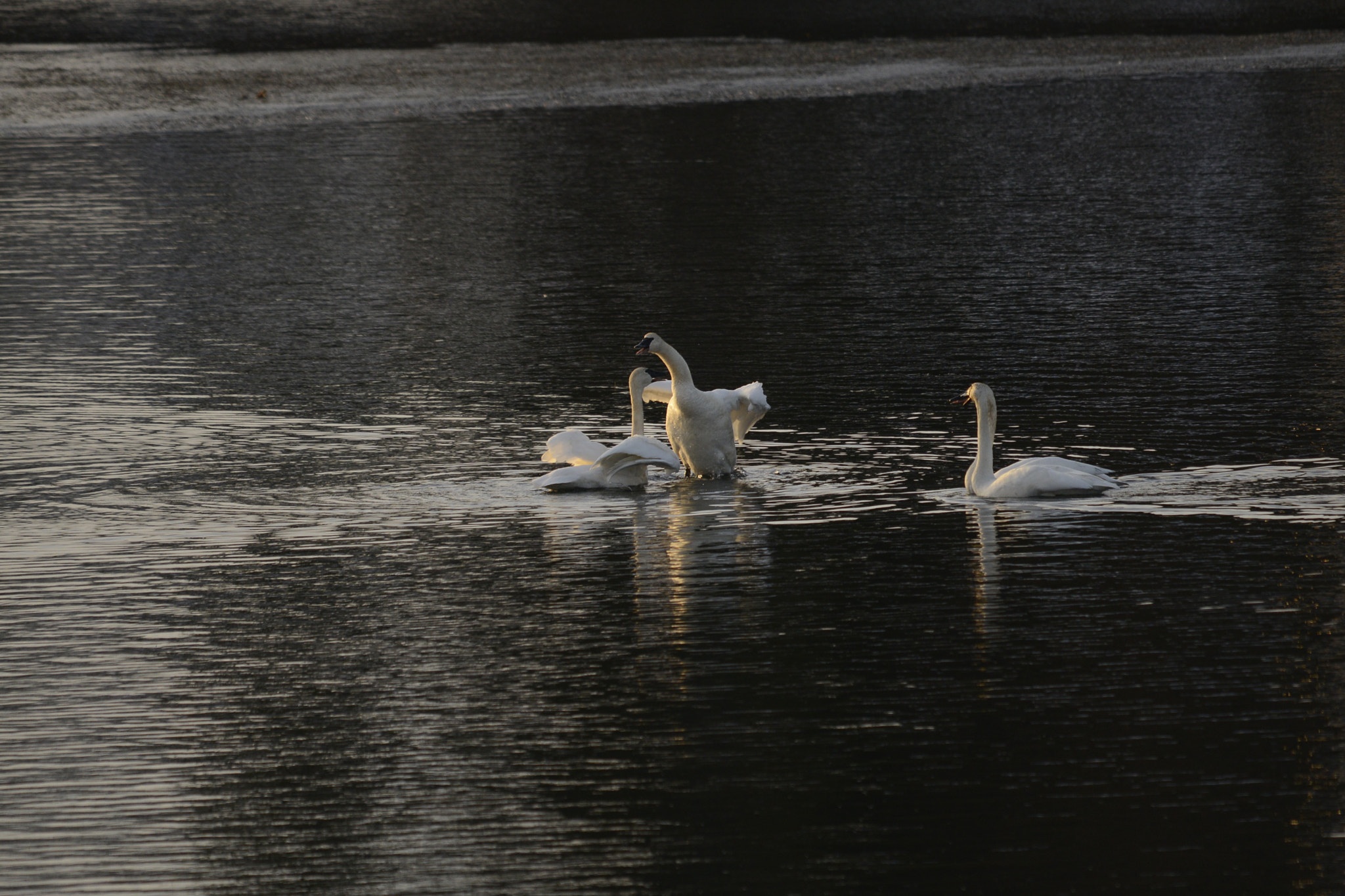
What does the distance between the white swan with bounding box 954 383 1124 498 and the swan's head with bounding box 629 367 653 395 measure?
2604mm

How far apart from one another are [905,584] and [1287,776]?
312 centimetres

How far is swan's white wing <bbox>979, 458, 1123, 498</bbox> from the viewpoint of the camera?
12469 mm

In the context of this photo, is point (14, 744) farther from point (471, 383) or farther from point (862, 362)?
point (862, 362)

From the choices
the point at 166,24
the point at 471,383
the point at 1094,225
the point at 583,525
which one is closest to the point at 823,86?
the point at 1094,225

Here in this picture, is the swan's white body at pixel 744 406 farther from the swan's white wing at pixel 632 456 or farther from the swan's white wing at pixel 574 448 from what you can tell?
the swan's white wing at pixel 574 448

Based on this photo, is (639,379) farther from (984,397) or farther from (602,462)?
(984,397)

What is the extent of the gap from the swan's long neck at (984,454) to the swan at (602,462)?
1941mm

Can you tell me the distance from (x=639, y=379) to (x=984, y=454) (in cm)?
278

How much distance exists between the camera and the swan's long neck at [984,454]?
12.7m

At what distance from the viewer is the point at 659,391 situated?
14742mm

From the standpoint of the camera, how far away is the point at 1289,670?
9.34 metres

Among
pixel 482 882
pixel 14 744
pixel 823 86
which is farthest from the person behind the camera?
pixel 823 86

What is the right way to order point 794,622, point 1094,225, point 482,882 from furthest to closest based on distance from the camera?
point 1094,225 → point 794,622 → point 482,882

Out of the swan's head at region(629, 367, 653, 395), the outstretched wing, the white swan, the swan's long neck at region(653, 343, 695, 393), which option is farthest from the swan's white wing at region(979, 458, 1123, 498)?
the swan's head at region(629, 367, 653, 395)
